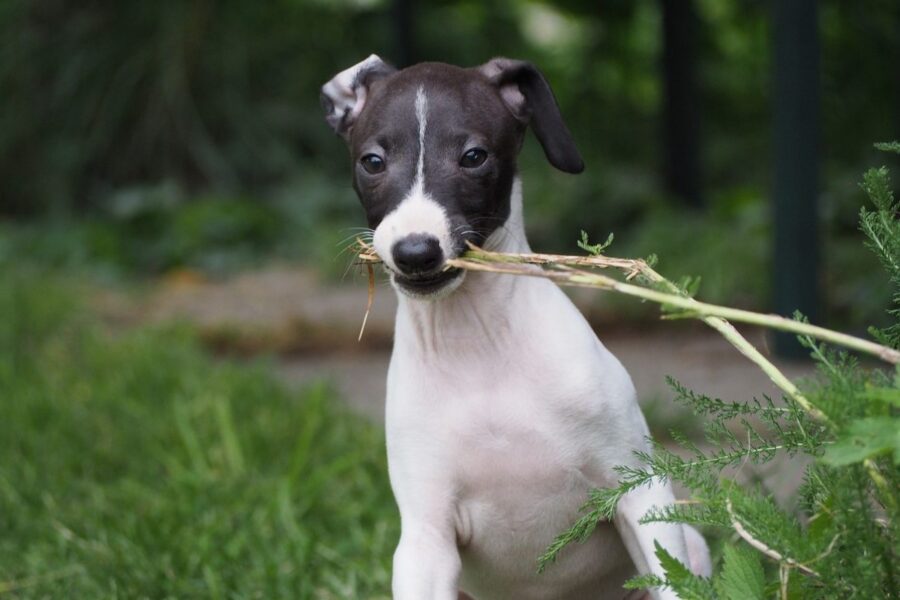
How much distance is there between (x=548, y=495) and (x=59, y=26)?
8464mm

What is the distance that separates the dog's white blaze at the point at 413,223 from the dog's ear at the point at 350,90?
460mm

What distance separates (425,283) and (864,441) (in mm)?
985

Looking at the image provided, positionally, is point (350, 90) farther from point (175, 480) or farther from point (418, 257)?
point (175, 480)

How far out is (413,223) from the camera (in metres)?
2.40

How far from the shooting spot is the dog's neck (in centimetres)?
270

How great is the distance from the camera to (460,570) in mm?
2754

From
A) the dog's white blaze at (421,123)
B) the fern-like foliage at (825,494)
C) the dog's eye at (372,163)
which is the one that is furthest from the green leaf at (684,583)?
the dog's eye at (372,163)

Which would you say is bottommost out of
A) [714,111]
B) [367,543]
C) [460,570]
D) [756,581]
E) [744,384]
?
[714,111]

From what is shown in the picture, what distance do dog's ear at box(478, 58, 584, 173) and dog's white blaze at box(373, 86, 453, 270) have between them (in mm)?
334

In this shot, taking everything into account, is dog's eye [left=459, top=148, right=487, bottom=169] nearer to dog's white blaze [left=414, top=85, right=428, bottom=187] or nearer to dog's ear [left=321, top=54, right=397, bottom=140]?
dog's white blaze [left=414, top=85, right=428, bottom=187]

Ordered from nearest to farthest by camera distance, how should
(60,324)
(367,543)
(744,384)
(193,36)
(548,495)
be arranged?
1. (548,495)
2. (367,543)
3. (744,384)
4. (60,324)
5. (193,36)

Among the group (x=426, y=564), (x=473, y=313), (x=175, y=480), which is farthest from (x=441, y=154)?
(x=175, y=480)

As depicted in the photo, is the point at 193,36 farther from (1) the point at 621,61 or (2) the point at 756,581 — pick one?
(2) the point at 756,581

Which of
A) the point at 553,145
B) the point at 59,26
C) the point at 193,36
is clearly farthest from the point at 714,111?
the point at 553,145
